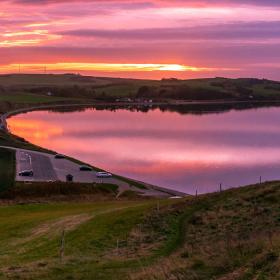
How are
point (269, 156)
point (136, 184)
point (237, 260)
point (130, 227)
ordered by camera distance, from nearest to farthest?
point (237, 260)
point (130, 227)
point (136, 184)
point (269, 156)

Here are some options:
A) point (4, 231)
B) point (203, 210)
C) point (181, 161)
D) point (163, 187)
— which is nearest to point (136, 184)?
point (163, 187)

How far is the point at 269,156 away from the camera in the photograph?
82500 mm

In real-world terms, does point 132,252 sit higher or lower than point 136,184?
higher

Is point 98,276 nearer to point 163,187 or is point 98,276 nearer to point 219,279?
point 219,279

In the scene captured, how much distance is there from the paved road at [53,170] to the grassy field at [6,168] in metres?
0.72

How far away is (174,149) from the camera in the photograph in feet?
300

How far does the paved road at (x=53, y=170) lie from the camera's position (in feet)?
184

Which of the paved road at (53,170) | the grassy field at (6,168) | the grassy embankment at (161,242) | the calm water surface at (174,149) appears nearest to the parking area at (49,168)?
the paved road at (53,170)

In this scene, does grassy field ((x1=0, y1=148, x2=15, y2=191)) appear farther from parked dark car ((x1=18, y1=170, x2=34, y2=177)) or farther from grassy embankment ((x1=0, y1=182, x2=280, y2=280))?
grassy embankment ((x1=0, y1=182, x2=280, y2=280))

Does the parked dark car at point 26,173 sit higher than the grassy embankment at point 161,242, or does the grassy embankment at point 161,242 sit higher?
the grassy embankment at point 161,242

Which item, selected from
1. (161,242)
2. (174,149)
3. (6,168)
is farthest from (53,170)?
(161,242)

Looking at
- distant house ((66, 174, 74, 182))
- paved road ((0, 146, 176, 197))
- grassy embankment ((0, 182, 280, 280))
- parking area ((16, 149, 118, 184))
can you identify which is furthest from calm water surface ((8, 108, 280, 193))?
grassy embankment ((0, 182, 280, 280))

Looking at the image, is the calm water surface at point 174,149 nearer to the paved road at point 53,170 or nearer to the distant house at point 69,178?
the paved road at point 53,170

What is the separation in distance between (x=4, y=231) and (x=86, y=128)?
358 feet
